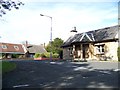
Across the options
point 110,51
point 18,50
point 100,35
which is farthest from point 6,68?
point 18,50

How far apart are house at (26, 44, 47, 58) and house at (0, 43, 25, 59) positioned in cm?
202

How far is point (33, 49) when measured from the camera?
80.1m

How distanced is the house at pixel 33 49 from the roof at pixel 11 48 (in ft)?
6.84

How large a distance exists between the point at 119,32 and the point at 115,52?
10.7 feet

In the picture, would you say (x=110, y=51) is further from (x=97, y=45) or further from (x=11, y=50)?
(x=11, y=50)

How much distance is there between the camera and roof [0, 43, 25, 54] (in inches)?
2960

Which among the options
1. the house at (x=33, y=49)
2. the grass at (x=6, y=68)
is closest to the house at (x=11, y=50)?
the house at (x=33, y=49)

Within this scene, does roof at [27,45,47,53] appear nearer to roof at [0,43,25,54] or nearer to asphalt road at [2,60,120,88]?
roof at [0,43,25,54]

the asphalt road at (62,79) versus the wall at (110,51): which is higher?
the wall at (110,51)

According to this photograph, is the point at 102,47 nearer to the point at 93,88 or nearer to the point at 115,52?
the point at 115,52

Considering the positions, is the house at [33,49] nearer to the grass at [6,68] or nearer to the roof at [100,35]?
the roof at [100,35]

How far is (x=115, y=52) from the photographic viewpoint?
35.8 metres

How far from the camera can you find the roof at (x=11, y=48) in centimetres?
7518

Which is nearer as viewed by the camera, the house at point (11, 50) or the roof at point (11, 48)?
the house at point (11, 50)
